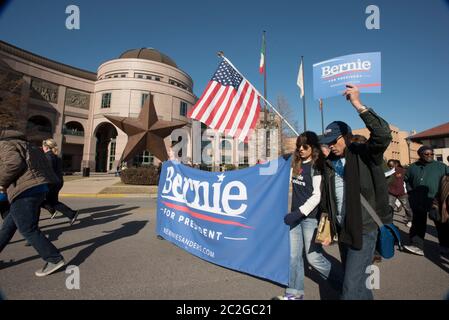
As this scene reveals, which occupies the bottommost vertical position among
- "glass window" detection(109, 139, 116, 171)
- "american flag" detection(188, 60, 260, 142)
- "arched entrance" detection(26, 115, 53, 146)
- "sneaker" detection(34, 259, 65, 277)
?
"sneaker" detection(34, 259, 65, 277)

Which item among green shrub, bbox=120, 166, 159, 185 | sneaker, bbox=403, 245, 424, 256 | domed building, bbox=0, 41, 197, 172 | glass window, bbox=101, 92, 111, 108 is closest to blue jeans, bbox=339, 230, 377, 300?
sneaker, bbox=403, 245, 424, 256

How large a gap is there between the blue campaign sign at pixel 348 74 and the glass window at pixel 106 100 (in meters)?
37.9

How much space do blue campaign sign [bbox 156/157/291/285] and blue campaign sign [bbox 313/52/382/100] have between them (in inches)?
67.4

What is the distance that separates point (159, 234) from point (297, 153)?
3.43 meters

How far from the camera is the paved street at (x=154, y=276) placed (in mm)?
2625

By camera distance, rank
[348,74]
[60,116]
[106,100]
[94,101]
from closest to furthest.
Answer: [348,74], [60,116], [106,100], [94,101]

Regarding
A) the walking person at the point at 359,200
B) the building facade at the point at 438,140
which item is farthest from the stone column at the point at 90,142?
the building facade at the point at 438,140

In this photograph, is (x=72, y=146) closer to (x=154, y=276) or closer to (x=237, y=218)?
(x=154, y=276)

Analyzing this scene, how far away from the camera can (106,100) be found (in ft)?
117

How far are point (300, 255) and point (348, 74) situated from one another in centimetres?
277

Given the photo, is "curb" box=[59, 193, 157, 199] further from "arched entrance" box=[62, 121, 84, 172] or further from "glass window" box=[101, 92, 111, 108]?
"arched entrance" box=[62, 121, 84, 172]

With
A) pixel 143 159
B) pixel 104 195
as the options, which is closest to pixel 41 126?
pixel 143 159

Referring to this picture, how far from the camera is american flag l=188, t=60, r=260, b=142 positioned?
4516 millimetres

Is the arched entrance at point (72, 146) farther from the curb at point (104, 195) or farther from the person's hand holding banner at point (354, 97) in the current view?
the person's hand holding banner at point (354, 97)
